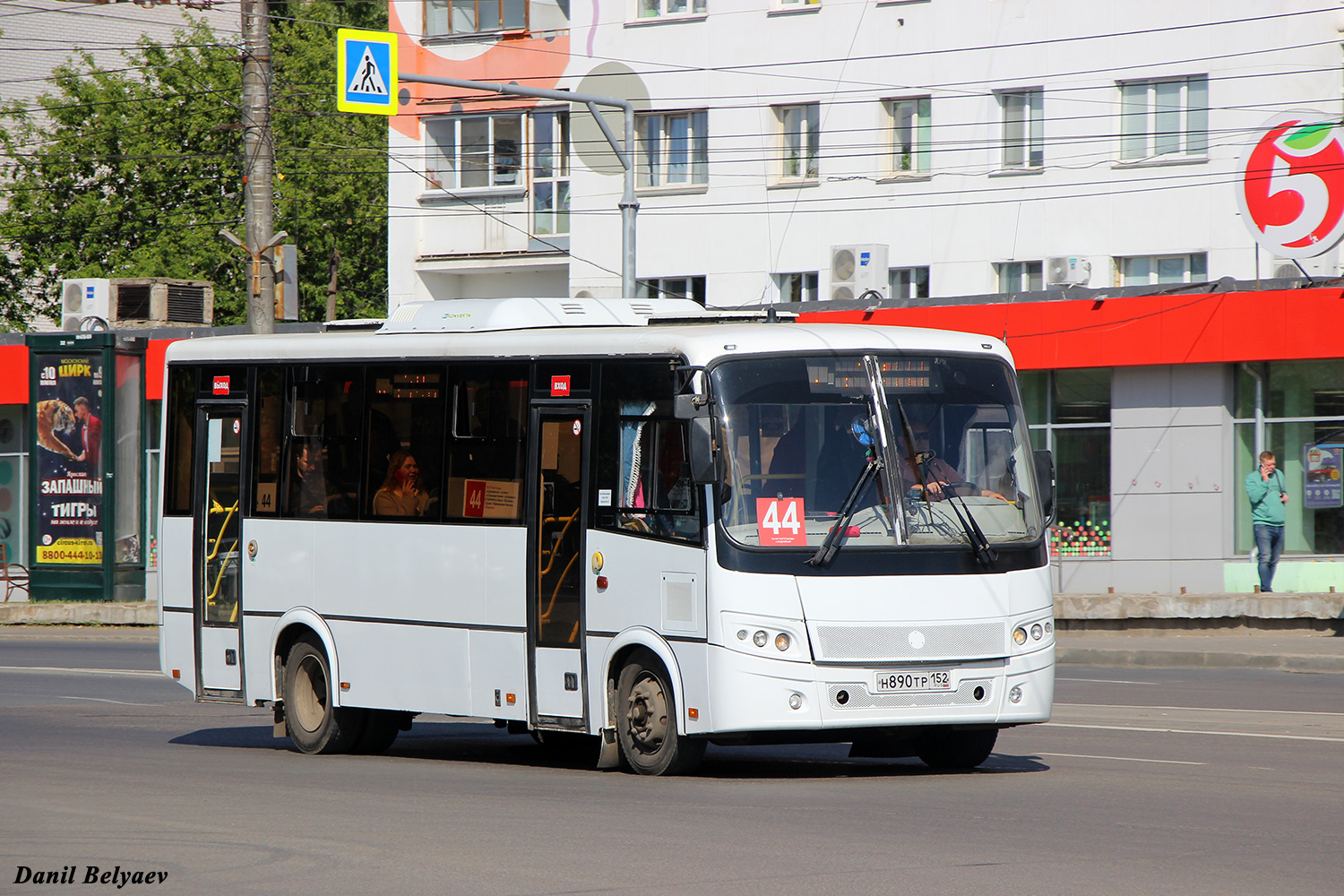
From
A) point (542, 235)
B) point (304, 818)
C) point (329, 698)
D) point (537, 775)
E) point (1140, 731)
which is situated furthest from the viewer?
point (542, 235)

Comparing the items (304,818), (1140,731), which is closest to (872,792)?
(304,818)

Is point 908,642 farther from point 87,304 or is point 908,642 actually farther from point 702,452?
point 87,304

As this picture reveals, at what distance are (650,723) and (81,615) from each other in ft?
73.4

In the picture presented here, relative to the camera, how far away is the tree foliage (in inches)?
2207

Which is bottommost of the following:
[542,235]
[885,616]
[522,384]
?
[885,616]

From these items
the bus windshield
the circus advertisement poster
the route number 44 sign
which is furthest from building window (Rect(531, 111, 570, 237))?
the route number 44 sign

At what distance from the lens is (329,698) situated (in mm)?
13555

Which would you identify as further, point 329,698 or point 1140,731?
point 1140,731

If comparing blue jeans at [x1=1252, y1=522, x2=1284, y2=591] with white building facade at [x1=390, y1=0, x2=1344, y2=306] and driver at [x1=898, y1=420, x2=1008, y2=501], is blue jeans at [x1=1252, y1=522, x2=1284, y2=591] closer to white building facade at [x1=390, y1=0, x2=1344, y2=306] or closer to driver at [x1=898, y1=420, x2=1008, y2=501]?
white building facade at [x1=390, y1=0, x2=1344, y2=306]

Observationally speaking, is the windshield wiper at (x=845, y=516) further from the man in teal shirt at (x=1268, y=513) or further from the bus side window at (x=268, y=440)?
the man in teal shirt at (x=1268, y=513)

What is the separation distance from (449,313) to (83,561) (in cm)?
2374

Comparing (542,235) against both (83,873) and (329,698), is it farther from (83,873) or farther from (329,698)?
(83,873)

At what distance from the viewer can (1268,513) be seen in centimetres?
2547

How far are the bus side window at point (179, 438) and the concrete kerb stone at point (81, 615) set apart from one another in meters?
16.6
